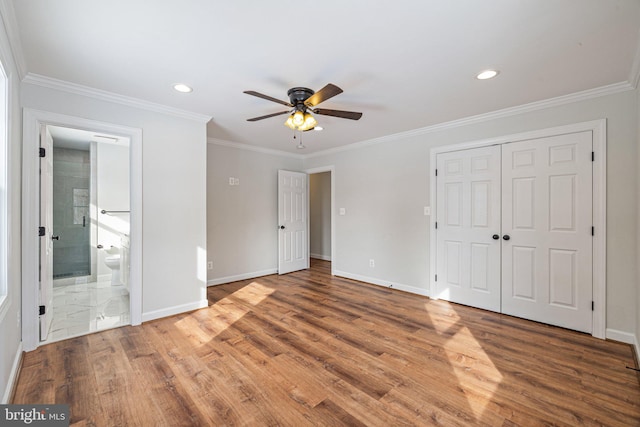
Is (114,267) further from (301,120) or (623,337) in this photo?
(623,337)

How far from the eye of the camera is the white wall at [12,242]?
1.78m

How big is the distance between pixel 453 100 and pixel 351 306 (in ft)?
9.01

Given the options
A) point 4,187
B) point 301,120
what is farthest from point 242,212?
point 4,187

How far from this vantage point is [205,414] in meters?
1.77

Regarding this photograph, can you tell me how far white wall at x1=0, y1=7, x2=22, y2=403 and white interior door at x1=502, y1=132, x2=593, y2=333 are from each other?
14.9ft

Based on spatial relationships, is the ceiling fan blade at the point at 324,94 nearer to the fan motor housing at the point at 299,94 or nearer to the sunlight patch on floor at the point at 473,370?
the fan motor housing at the point at 299,94

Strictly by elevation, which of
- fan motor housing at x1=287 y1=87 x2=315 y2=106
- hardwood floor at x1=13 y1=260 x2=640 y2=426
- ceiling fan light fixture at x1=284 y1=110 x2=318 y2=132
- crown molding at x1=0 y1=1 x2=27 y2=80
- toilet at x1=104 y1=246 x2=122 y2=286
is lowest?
hardwood floor at x1=13 y1=260 x2=640 y2=426

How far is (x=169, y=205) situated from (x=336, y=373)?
8.47ft

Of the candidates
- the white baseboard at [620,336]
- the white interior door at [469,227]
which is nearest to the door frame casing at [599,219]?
the white baseboard at [620,336]

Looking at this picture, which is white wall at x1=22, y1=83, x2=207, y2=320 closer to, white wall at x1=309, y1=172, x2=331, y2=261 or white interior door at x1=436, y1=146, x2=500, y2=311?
white interior door at x1=436, y1=146, x2=500, y2=311

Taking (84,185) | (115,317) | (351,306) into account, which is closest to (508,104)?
(351,306)

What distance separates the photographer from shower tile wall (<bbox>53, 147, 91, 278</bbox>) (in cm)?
500

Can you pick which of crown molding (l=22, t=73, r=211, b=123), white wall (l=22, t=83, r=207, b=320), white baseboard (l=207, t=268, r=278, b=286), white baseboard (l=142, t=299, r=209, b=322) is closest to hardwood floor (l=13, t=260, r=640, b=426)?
white baseboard (l=142, t=299, r=209, b=322)

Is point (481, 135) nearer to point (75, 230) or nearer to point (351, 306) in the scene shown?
point (351, 306)
